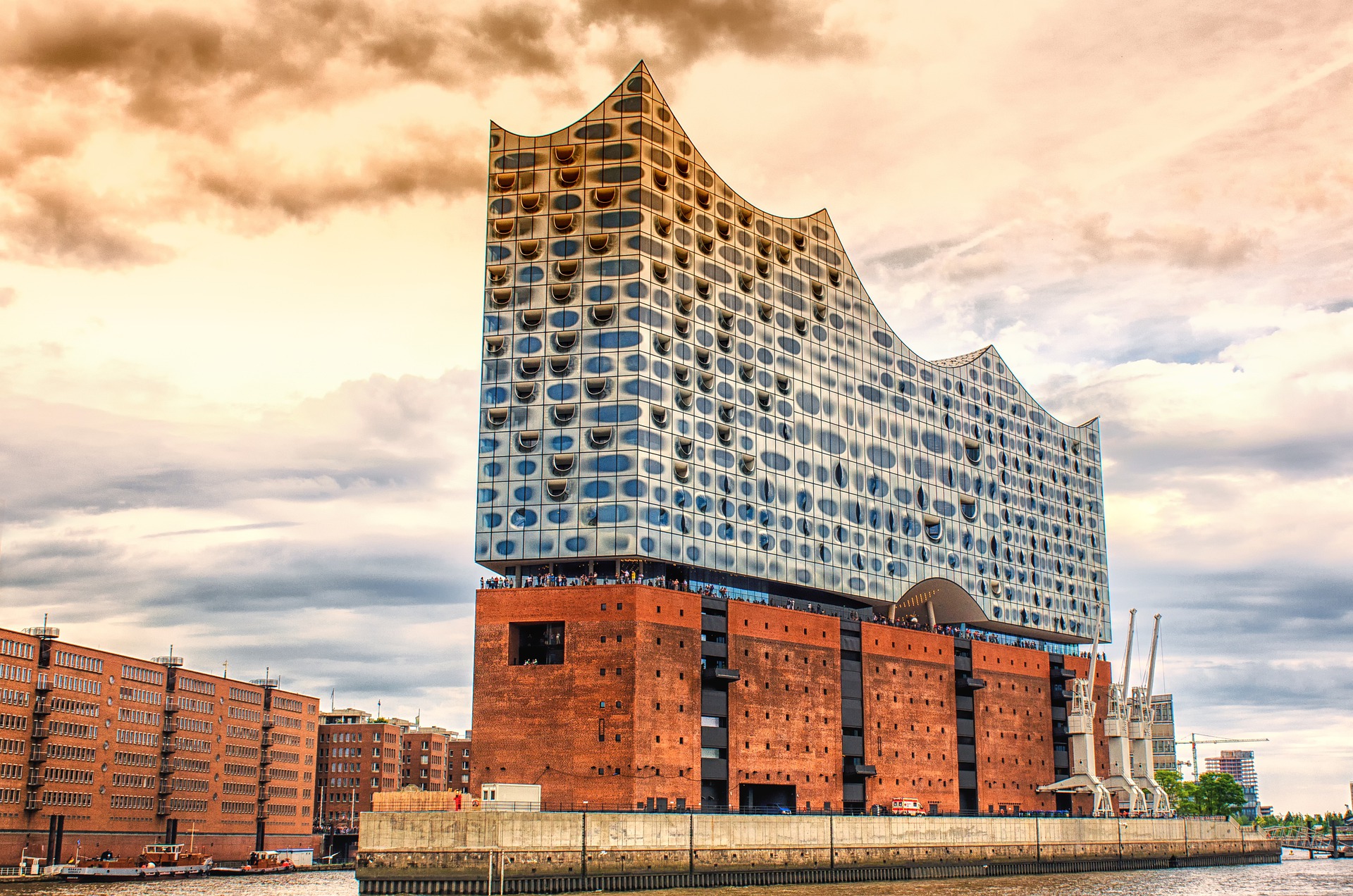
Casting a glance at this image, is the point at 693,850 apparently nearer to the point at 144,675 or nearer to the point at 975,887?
the point at 975,887

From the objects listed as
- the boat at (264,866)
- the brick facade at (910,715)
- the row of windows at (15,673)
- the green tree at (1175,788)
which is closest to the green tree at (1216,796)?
the green tree at (1175,788)

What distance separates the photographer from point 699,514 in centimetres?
10181

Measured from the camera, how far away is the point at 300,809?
15862 cm

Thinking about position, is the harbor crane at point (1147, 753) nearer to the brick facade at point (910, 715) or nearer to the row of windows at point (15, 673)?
the brick facade at point (910, 715)

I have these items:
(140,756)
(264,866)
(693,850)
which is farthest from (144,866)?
(693,850)

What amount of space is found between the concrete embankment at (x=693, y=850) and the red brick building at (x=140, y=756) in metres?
46.4

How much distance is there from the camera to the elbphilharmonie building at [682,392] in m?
98.8

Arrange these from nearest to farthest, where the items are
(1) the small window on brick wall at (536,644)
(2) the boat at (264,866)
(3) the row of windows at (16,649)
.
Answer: (1) the small window on brick wall at (536,644), (3) the row of windows at (16,649), (2) the boat at (264,866)

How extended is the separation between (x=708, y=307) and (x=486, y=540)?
24.9 metres

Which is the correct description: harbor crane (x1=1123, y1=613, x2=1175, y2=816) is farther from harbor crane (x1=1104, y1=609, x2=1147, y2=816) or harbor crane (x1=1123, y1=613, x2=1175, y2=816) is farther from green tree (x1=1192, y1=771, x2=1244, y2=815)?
green tree (x1=1192, y1=771, x2=1244, y2=815)

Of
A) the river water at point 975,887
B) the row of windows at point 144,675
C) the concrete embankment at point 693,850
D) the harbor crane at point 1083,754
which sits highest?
the row of windows at point 144,675

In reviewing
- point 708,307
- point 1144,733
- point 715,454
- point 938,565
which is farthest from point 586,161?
point 1144,733

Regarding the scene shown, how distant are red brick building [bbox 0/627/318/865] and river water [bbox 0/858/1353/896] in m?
12.1

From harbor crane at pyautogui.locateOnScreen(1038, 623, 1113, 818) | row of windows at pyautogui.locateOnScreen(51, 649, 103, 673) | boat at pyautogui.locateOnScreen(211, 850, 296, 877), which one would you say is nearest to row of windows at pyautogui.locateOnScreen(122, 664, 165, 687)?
row of windows at pyautogui.locateOnScreen(51, 649, 103, 673)
